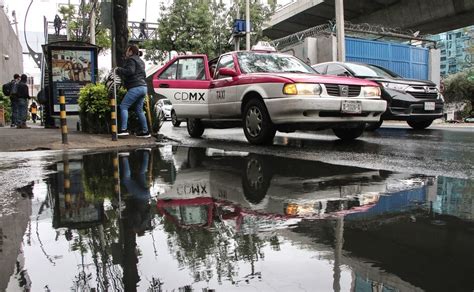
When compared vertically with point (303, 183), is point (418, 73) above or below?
above

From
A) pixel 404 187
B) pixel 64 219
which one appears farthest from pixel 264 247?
pixel 404 187

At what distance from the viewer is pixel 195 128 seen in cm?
1080

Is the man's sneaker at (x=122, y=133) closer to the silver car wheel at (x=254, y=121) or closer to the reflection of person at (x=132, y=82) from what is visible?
the reflection of person at (x=132, y=82)

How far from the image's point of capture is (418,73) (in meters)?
26.5

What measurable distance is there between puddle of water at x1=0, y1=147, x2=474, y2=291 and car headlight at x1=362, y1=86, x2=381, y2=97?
3.04m

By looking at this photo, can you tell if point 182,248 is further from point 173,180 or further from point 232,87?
point 232,87

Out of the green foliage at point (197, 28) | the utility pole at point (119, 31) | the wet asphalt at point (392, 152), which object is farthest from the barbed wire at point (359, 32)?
the wet asphalt at point (392, 152)

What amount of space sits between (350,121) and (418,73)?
20.6 m

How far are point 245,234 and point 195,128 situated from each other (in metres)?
7.81

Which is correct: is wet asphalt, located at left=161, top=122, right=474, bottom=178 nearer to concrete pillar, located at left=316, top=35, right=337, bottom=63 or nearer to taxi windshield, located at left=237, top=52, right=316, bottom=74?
taxi windshield, located at left=237, top=52, right=316, bottom=74

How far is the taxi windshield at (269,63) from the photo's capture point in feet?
28.2

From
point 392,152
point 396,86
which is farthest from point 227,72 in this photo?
point 396,86

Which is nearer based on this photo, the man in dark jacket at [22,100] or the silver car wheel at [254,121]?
the silver car wheel at [254,121]

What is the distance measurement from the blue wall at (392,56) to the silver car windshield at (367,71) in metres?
12.3
